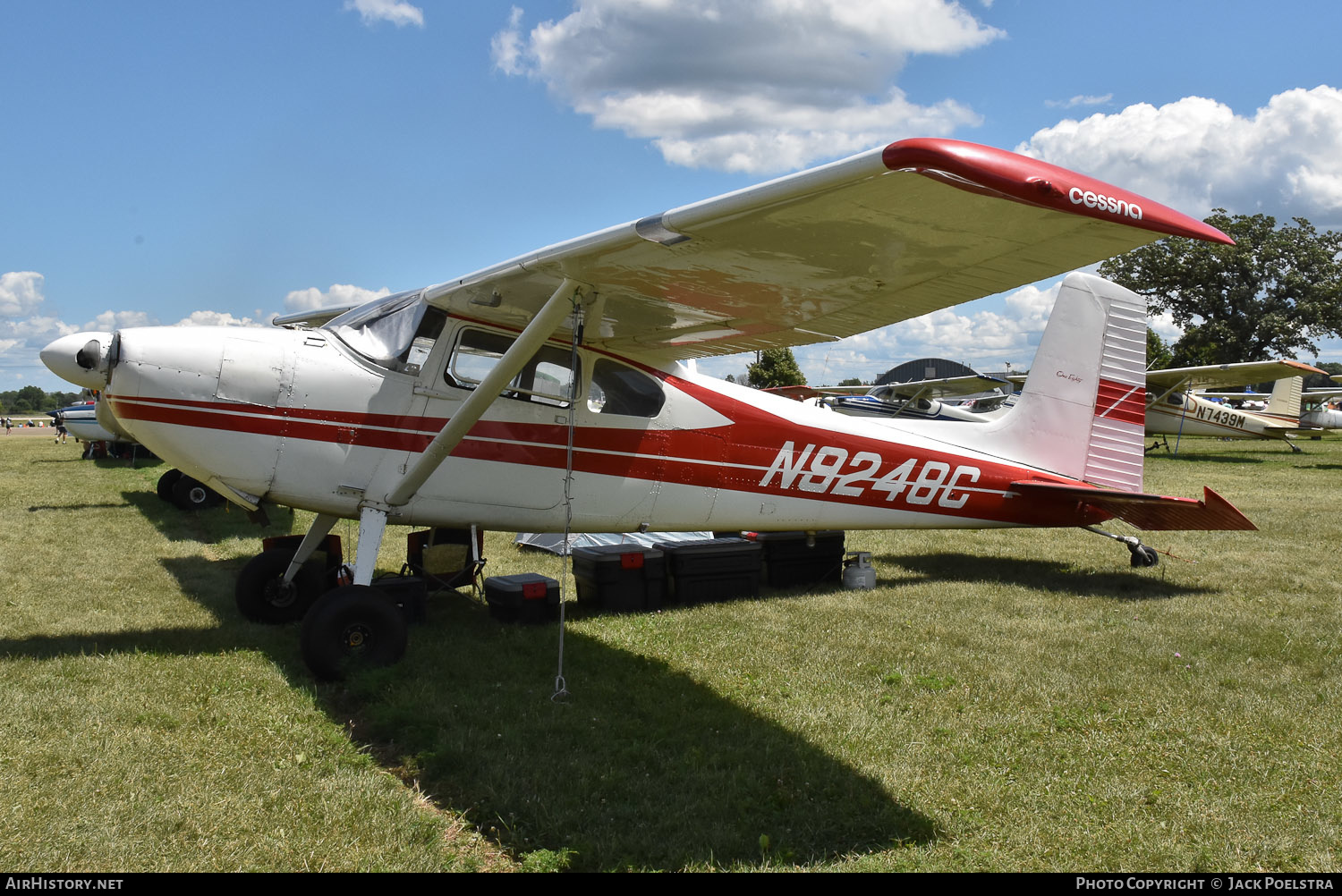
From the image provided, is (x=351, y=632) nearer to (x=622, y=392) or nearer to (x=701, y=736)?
(x=701, y=736)

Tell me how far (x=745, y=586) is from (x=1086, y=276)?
14.8 ft

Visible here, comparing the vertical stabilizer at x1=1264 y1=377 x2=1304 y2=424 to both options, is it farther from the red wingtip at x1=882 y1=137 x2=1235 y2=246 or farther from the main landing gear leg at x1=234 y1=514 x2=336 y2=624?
the main landing gear leg at x1=234 y1=514 x2=336 y2=624

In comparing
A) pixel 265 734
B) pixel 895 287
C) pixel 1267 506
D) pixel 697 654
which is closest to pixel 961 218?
pixel 895 287

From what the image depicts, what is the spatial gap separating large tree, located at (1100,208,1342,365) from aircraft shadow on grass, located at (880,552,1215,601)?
42061 millimetres

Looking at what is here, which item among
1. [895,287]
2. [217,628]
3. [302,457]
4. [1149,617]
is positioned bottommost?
[217,628]

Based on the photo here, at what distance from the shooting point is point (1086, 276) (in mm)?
8203

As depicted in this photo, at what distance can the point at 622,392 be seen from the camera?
21.2 ft

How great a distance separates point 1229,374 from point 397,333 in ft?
75.5

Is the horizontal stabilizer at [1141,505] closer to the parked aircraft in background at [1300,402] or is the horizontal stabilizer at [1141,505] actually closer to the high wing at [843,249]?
the high wing at [843,249]

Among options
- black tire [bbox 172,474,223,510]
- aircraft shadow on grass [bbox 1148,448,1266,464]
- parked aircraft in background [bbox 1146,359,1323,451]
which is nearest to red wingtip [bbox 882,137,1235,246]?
black tire [bbox 172,474,223,510]

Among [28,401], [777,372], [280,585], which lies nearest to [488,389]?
[280,585]

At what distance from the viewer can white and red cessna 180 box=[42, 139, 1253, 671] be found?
332 centimetres

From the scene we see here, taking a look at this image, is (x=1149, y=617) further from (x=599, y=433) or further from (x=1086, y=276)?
(x=599, y=433)

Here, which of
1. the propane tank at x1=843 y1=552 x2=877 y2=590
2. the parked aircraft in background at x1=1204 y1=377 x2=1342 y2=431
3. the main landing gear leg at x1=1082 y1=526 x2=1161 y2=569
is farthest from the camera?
the parked aircraft in background at x1=1204 y1=377 x2=1342 y2=431
